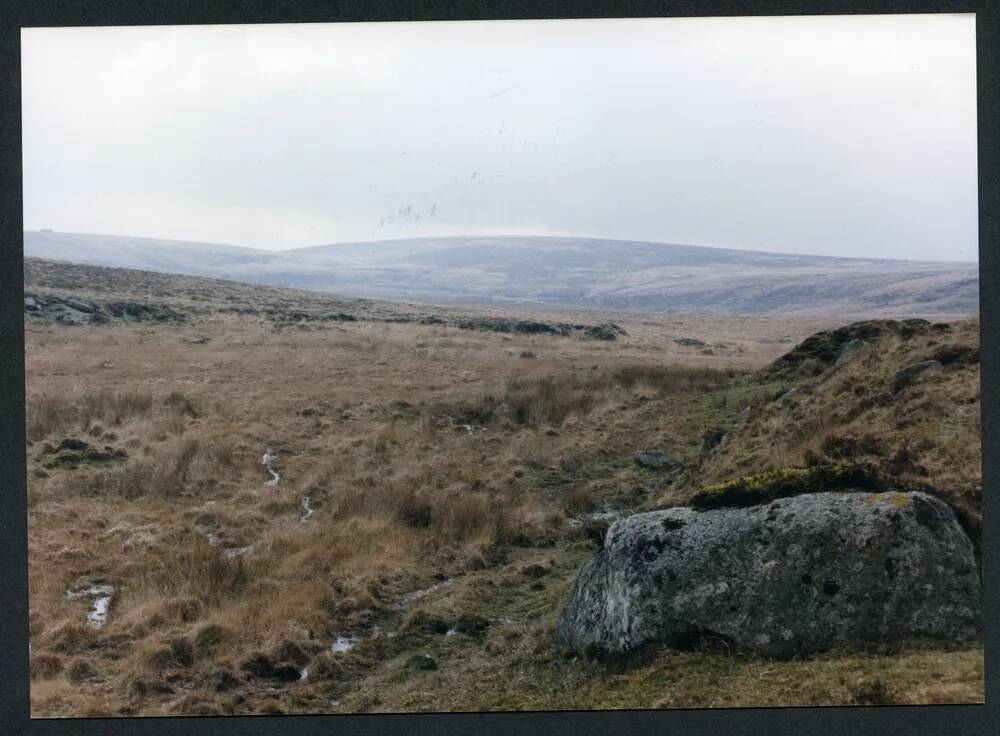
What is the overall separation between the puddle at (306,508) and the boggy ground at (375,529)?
40mm

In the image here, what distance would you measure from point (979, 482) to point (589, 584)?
141 inches

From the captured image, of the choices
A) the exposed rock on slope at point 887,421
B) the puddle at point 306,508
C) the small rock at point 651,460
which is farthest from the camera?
the small rock at point 651,460

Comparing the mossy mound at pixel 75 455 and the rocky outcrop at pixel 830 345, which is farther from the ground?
the rocky outcrop at pixel 830 345

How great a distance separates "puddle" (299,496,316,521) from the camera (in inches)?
429

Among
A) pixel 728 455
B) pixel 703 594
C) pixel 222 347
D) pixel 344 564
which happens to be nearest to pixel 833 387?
pixel 728 455

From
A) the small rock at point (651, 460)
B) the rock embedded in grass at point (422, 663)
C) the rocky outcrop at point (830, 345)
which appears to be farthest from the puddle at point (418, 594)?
the rocky outcrop at point (830, 345)

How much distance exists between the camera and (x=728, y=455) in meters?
9.88

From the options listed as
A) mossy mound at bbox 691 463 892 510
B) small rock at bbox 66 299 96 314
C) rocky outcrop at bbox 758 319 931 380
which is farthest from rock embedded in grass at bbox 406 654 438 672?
small rock at bbox 66 299 96 314

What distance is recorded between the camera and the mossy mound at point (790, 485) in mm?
6918

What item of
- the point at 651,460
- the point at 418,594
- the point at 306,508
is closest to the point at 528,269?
the point at 651,460

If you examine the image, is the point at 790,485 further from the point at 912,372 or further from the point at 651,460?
the point at 651,460

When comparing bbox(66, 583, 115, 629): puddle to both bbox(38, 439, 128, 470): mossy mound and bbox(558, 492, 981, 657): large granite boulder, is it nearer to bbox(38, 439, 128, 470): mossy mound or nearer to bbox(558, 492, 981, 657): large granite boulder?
bbox(38, 439, 128, 470): mossy mound

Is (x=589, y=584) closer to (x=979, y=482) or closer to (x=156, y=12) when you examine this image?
(x=979, y=482)

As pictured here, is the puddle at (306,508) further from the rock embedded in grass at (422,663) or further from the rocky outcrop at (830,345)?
the rocky outcrop at (830,345)
